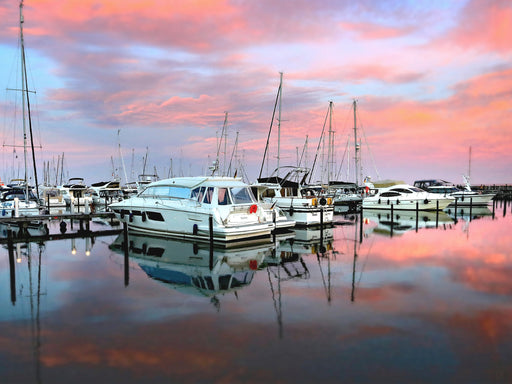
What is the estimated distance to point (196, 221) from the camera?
1736cm

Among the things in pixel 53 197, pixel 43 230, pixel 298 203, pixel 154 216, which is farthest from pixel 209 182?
pixel 53 197

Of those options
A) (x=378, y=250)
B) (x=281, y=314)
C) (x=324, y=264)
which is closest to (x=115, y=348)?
(x=281, y=314)

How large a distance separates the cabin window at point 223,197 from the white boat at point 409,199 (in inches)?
907

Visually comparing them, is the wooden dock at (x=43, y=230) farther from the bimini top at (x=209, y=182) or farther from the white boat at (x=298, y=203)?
the white boat at (x=298, y=203)

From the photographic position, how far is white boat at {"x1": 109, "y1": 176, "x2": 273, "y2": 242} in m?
16.8

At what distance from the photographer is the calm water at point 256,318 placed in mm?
5965

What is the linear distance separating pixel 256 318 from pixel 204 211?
363 inches

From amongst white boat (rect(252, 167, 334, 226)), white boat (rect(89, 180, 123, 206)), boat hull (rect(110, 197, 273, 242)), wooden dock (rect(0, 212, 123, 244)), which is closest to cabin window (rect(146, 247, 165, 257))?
boat hull (rect(110, 197, 273, 242))

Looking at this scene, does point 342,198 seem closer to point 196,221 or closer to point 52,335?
point 196,221

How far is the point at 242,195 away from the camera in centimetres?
1794

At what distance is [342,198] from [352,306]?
37.0m

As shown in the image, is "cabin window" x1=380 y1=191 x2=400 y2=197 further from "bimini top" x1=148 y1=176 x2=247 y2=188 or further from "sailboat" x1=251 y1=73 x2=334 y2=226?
"bimini top" x1=148 y1=176 x2=247 y2=188

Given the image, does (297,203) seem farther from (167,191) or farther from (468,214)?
(468,214)

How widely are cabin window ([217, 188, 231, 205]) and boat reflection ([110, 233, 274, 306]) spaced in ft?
6.93
